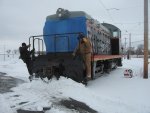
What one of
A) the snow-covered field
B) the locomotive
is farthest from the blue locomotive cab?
the snow-covered field

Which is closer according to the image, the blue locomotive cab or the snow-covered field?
the snow-covered field

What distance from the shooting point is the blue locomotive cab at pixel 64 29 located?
42.5 ft

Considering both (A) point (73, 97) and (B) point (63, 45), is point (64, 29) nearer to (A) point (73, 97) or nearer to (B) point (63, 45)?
(B) point (63, 45)

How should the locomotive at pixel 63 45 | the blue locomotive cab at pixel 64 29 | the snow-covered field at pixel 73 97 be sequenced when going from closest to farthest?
the snow-covered field at pixel 73 97
the locomotive at pixel 63 45
the blue locomotive cab at pixel 64 29

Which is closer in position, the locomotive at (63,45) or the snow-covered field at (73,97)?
the snow-covered field at (73,97)

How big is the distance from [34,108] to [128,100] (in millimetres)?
3266

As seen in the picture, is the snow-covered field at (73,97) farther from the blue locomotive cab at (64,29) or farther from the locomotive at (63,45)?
the blue locomotive cab at (64,29)

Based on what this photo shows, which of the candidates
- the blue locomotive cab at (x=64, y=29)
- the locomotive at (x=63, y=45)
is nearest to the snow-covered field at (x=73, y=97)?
the locomotive at (x=63, y=45)

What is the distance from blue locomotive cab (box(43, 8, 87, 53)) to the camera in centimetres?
1295

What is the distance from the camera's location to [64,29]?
13.2 m

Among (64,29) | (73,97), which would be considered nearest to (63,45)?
(64,29)

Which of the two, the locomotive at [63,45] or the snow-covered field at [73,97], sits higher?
the locomotive at [63,45]

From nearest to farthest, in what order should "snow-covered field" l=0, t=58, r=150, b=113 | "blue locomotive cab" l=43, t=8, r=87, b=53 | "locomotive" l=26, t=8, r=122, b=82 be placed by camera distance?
1. "snow-covered field" l=0, t=58, r=150, b=113
2. "locomotive" l=26, t=8, r=122, b=82
3. "blue locomotive cab" l=43, t=8, r=87, b=53

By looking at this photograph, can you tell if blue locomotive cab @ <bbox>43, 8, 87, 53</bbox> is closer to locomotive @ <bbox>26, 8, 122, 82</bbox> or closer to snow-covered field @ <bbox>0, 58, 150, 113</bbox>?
locomotive @ <bbox>26, 8, 122, 82</bbox>
